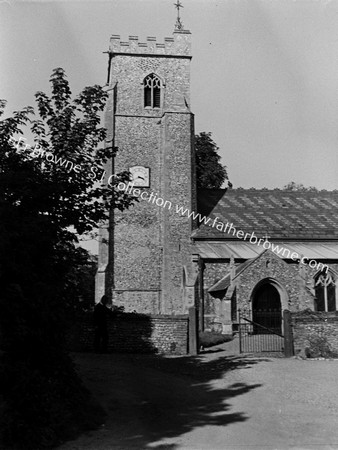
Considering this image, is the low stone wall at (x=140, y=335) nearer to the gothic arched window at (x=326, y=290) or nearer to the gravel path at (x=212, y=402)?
the gravel path at (x=212, y=402)

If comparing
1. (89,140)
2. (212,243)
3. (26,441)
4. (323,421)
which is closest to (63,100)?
(89,140)

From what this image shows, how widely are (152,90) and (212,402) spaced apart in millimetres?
23357

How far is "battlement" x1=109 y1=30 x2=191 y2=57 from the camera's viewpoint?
98.3ft

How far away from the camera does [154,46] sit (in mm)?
30203

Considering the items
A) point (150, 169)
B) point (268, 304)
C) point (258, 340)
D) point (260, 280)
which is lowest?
point (258, 340)

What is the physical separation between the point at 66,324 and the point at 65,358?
533 millimetres

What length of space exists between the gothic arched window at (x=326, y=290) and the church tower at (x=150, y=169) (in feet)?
20.9

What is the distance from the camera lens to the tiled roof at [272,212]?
86.5 feet

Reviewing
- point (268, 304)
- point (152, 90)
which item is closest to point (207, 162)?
point (152, 90)

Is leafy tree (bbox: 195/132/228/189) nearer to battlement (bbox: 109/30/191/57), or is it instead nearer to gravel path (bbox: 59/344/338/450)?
battlement (bbox: 109/30/191/57)

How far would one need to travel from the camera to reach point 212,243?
25.5 metres

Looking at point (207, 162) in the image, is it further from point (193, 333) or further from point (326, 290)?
point (193, 333)

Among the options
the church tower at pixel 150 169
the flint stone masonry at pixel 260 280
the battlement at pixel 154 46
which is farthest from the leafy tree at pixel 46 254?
the battlement at pixel 154 46

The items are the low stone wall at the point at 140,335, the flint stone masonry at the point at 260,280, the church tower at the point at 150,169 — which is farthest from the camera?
the church tower at the point at 150,169
